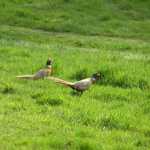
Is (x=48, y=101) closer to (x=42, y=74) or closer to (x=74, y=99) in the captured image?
(x=74, y=99)

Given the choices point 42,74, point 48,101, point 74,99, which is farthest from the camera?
point 42,74

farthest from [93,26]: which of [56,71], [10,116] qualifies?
[10,116]

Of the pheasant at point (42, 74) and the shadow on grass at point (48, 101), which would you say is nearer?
the shadow on grass at point (48, 101)

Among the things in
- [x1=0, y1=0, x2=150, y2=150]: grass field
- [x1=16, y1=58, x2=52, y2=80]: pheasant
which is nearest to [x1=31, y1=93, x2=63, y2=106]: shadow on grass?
[x1=0, y1=0, x2=150, y2=150]: grass field

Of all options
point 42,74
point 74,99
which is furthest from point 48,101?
point 42,74

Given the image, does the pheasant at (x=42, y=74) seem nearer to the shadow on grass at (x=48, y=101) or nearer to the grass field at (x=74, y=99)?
the grass field at (x=74, y=99)

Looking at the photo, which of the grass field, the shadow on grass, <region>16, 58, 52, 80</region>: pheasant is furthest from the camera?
<region>16, 58, 52, 80</region>: pheasant

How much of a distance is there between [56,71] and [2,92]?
Answer: 3.51 m

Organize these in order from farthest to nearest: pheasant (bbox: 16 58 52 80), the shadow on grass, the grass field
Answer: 1. pheasant (bbox: 16 58 52 80)
2. the shadow on grass
3. the grass field

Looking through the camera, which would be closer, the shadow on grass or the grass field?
the grass field

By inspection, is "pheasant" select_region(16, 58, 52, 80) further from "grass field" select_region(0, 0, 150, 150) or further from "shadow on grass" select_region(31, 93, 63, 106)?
"shadow on grass" select_region(31, 93, 63, 106)

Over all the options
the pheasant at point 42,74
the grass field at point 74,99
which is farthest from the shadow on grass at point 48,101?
the pheasant at point 42,74

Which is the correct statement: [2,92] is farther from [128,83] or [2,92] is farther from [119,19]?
[119,19]

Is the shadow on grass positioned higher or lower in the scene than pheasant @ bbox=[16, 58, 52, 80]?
lower
